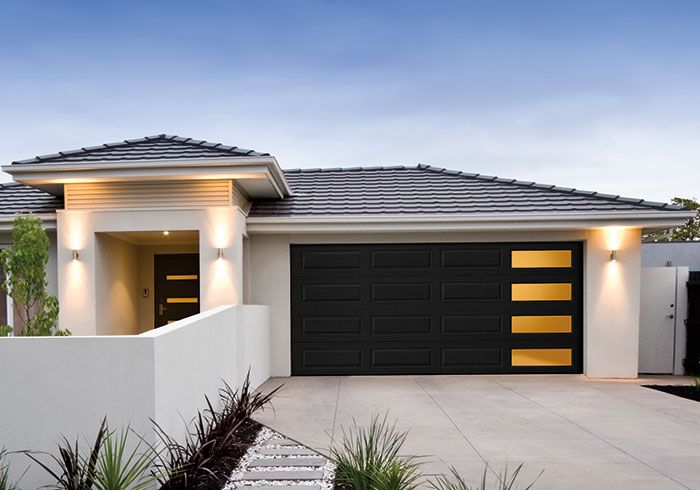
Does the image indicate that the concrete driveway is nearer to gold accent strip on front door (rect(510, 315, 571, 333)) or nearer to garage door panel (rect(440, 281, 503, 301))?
gold accent strip on front door (rect(510, 315, 571, 333))

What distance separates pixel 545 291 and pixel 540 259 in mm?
755

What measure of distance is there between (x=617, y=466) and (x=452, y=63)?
14.3 m

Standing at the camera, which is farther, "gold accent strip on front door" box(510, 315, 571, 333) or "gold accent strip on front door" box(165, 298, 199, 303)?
"gold accent strip on front door" box(165, 298, 199, 303)

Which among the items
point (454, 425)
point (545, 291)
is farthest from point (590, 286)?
point (454, 425)

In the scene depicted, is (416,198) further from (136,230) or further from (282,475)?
(282,475)

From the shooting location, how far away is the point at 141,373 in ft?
12.3

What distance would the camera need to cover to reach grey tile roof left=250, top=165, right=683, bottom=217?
368 inches

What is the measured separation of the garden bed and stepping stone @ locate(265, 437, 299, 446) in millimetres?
6418

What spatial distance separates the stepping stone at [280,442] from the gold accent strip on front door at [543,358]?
5.52 metres

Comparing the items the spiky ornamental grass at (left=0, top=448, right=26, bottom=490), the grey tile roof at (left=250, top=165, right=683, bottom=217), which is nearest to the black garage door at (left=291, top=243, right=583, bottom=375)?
the grey tile roof at (left=250, top=165, right=683, bottom=217)

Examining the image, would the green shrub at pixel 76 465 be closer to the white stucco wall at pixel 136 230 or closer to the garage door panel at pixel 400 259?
the white stucco wall at pixel 136 230

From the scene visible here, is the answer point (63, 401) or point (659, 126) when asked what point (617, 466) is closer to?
point (63, 401)

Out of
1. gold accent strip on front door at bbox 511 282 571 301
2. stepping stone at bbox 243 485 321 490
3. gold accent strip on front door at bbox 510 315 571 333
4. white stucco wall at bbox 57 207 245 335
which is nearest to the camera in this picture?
stepping stone at bbox 243 485 321 490

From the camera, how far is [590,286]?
927 centimetres
